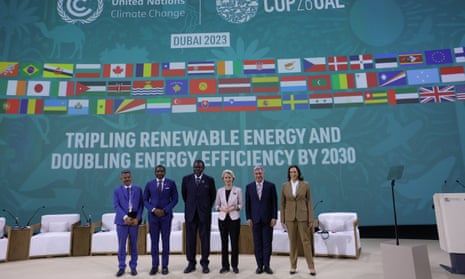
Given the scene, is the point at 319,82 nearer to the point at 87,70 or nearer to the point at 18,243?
the point at 87,70

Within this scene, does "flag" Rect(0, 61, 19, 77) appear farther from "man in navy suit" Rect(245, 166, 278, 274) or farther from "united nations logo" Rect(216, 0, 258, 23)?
"man in navy suit" Rect(245, 166, 278, 274)

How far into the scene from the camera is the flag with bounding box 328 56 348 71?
7.20m

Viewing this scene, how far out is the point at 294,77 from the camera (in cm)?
721

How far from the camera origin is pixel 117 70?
7.26 m

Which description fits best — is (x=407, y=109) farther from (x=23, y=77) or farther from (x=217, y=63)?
(x=23, y=77)

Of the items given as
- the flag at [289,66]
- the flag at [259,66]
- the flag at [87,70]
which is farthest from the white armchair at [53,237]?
the flag at [289,66]

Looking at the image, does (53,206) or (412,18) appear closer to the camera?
(53,206)

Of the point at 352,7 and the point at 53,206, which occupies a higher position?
the point at 352,7

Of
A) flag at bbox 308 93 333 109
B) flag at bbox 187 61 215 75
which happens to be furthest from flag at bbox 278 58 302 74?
flag at bbox 187 61 215 75

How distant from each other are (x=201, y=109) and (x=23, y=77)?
3742 millimetres

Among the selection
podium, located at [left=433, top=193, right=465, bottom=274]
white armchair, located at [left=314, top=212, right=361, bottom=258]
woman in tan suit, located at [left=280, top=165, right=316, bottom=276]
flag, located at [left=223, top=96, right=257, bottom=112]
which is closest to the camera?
podium, located at [left=433, top=193, right=465, bottom=274]

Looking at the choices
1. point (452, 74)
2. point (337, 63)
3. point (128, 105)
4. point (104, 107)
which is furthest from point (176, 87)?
point (452, 74)

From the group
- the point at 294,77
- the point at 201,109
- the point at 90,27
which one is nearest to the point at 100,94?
the point at 90,27

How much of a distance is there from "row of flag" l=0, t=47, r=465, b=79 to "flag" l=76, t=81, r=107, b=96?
138 mm
